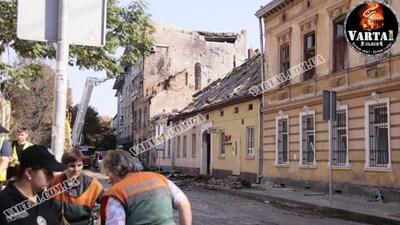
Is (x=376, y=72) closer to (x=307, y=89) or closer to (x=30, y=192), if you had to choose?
(x=307, y=89)

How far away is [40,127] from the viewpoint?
1676 inches

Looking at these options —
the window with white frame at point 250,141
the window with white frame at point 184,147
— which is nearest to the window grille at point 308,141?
the window with white frame at point 250,141

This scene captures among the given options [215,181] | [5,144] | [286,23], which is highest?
[286,23]

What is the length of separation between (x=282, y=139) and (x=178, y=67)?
27.1 m

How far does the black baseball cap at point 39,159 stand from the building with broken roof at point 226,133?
22208 millimetres

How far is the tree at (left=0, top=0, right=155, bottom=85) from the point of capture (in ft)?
39.1

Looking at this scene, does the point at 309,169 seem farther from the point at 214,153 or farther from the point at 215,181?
the point at 214,153

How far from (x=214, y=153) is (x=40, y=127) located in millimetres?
18708

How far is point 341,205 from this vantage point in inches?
572

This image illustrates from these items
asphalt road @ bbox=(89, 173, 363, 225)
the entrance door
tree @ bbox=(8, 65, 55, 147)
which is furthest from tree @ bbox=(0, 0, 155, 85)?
tree @ bbox=(8, 65, 55, 147)

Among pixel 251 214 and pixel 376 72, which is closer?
pixel 251 214

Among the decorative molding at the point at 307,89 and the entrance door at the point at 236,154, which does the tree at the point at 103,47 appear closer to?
the decorative molding at the point at 307,89

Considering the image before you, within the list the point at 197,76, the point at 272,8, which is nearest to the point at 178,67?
the point at 197,76

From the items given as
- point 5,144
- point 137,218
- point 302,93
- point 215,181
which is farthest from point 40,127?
point 137,218
